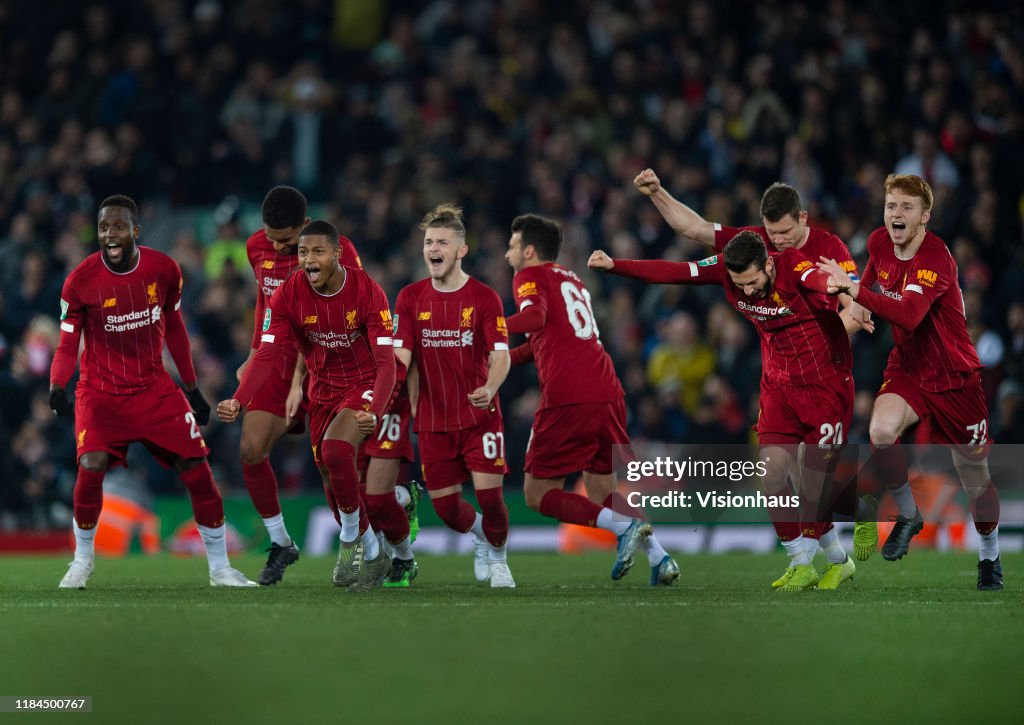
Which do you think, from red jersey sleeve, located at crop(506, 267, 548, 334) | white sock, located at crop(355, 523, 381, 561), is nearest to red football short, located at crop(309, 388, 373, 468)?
white sock, located at crop(355, 523, 381, 561)

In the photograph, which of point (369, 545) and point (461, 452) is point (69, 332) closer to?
point (369, 545)

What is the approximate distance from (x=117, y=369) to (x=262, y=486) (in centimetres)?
118

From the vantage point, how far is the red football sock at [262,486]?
9.52 meters

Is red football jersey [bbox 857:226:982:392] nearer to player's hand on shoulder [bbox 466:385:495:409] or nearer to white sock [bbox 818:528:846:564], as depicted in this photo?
white sock [bbox 818:528:846:564]

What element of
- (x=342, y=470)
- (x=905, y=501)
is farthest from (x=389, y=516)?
(x=905, y=501)

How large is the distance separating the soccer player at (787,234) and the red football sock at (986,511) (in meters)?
0.60

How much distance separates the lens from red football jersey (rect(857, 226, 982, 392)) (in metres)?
8.55

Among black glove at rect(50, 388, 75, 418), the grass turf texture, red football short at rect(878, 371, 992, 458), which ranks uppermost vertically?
black glove at rect(50, 388, 75, 418)

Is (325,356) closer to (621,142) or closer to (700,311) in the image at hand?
(700,311)

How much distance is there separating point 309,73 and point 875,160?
681 centimetres

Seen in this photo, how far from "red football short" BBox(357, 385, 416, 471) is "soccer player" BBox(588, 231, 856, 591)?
1.67 m

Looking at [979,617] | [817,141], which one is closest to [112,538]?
[817,141]

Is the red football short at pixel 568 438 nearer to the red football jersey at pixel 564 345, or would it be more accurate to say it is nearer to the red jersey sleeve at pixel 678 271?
the red football jersey at pixel 564 345

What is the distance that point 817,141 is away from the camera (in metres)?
15.5
